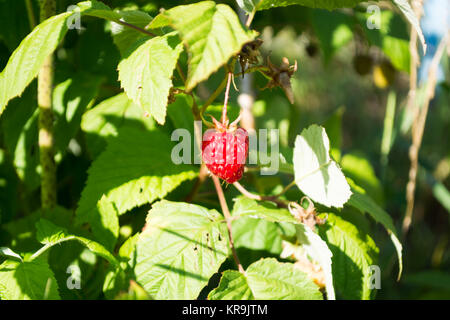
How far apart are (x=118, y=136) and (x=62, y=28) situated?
0.23m

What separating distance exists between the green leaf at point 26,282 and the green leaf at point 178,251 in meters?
0.09

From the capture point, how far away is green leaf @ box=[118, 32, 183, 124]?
1.57 ft

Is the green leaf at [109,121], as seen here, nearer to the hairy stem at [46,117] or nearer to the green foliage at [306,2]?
the hairy stem at [46,117]

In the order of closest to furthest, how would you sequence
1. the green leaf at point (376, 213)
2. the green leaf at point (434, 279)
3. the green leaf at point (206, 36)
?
the green leaf at point (206, 36) → the green leaf at point (376, 213) → the green leaf at point (434, 279)

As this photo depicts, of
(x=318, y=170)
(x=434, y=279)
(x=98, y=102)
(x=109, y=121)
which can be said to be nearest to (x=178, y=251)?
(x=318, y=170)

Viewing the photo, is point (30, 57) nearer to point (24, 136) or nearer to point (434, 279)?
point (24, 136)

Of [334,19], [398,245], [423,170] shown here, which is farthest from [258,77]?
[423,170]

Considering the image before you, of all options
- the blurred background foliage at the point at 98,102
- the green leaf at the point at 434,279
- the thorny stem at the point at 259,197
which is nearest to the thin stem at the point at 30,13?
the blurred background foliage at the point at 98,102

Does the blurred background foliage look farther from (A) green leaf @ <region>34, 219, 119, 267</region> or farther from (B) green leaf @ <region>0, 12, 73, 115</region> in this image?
(B) green leaf @ <region>0, 12, 73, 115</region>

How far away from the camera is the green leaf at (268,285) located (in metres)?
0.54

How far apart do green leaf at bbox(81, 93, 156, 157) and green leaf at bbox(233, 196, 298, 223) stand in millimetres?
223

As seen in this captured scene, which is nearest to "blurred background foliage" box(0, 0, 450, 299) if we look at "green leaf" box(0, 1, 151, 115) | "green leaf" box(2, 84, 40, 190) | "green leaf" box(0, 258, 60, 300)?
"green leaf" box(2, 84, 40, 190)

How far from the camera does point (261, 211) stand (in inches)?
23.2

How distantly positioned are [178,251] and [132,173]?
154 mm
